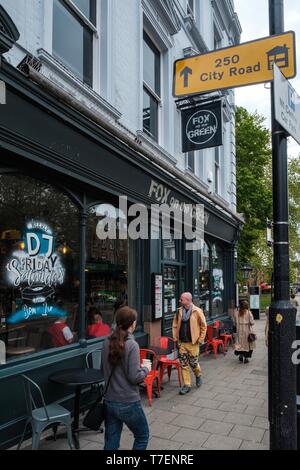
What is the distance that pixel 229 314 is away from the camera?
14.4 m

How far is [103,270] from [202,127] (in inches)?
156

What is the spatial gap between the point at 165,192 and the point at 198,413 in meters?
4.44

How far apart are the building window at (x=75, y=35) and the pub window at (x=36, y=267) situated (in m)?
2.14

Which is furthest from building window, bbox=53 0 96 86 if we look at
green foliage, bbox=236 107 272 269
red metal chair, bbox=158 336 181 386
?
green foliage, bbox=236 107 272 269

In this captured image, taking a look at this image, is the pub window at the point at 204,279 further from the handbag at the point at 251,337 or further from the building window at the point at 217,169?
the building window at the point at 217,169

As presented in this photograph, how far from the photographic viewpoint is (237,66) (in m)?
4.39

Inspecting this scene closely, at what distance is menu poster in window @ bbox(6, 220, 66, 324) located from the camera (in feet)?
16.9

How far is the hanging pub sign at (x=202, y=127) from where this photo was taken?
8398 millimetres

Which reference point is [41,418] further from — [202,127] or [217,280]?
[217,280]

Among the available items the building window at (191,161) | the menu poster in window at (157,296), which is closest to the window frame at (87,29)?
the menu poster in window at (157,296)

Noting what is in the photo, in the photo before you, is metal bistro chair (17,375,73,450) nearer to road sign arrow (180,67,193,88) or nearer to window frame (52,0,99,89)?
road sign arrow (180,67,193,88)

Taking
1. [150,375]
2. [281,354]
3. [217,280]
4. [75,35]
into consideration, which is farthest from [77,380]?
[217,280]

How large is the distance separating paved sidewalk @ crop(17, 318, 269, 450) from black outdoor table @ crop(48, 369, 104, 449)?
0.49ft
